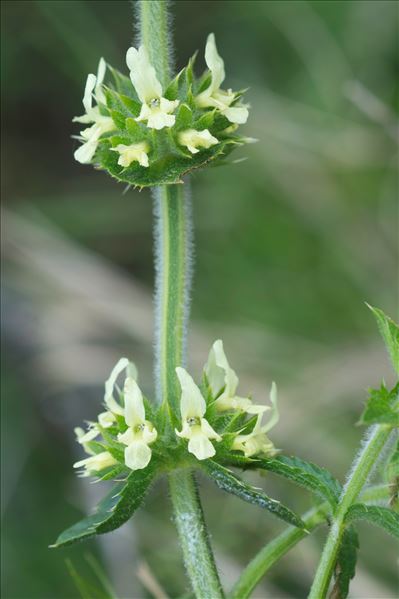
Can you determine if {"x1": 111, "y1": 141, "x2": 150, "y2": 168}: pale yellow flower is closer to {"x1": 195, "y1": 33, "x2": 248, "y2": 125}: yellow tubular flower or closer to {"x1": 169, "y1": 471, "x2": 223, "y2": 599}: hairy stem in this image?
{"x1": 195, "y1": 33, "x2": 248, "y2": 125}: yellow tubular flower

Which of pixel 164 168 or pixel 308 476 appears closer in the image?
pixel 308 476

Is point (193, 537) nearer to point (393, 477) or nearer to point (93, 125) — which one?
point (393, 477)

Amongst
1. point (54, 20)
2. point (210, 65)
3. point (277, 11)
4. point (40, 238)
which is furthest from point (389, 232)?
point (210, 65)

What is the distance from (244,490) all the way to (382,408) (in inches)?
12.4

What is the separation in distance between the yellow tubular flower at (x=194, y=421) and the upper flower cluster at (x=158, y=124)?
0.39 metres

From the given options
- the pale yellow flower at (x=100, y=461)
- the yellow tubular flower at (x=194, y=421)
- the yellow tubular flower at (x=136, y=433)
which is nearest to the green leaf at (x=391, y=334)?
the yellow tubular flower at (x=194, y=421)

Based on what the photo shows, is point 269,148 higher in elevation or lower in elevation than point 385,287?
higher

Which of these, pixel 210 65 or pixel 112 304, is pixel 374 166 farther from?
pixel 210 65

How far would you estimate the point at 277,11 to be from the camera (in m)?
Answer: 4.73

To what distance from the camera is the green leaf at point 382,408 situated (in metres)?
1.31

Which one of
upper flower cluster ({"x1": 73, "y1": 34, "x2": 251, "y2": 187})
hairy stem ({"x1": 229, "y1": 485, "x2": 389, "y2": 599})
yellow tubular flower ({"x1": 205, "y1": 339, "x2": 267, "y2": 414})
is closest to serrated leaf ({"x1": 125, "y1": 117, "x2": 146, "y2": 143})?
upper flower cluster ({"x1": 73, "y1": 34, "x2": 251, "y2": 187})

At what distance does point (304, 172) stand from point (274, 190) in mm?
184

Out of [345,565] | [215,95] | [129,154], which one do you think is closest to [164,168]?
[129,154]

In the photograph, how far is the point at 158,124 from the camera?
5.27ft
